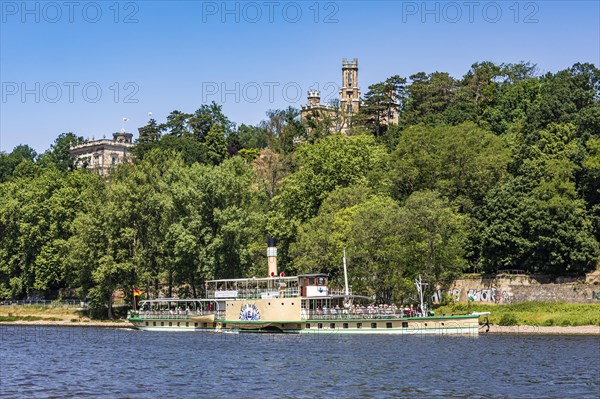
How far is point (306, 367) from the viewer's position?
53.9m

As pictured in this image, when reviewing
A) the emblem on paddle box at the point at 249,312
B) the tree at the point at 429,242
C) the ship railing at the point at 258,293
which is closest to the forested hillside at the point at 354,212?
the tree at the point at 429,242

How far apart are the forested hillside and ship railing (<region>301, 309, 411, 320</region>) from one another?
7.34 metres

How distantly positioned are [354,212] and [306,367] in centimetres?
3820

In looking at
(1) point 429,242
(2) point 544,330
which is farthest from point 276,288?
(2) point 544,330

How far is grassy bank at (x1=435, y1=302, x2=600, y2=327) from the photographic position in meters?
75.7

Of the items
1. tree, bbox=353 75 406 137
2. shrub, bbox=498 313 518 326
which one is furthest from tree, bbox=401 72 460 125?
shrub, bbox=498 313 518 326

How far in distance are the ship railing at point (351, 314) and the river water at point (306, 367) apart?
305cm

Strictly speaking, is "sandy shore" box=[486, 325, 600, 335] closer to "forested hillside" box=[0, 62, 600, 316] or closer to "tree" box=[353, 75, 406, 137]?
"forested hillside" box=[0, 62, 600, 316]

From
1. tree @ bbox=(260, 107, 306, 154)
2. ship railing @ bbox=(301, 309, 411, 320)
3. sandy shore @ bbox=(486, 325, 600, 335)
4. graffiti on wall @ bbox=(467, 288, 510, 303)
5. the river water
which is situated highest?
tree @ bbox=(260, 107, 306, 154)

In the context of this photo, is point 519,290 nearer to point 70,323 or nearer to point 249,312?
point 249,312

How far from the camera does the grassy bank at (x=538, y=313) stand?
2980 inches

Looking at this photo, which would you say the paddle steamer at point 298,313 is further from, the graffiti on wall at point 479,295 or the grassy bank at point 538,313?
the graffiti on wall at point 479,295

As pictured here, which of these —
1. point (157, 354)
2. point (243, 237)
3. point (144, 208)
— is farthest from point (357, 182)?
point (157, 354)

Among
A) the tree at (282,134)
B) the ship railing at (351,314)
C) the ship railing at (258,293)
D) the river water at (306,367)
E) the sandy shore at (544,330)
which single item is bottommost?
the river water at (306,367)
